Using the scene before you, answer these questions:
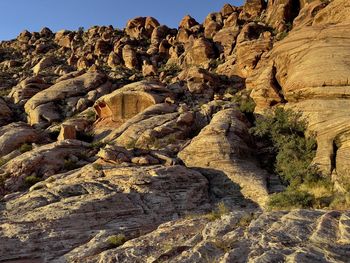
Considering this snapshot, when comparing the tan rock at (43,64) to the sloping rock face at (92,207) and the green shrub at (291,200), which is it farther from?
the green shrub at (291,200)

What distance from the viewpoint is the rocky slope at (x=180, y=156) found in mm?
11414

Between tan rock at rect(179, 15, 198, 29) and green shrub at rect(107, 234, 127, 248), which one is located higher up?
tan rock at rect(179, 15, 198, 29)

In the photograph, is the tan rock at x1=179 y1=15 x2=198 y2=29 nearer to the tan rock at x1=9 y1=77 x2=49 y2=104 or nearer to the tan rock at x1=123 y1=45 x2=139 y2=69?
the tan rock at x1=123 y1=45 x2=139 y2=69

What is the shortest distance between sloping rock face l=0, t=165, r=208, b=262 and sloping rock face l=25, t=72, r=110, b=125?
671 inches

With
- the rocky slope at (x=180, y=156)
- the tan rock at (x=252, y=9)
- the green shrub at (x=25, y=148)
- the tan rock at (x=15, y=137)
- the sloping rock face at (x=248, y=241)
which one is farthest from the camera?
the tan rock at (x=252, y=9)

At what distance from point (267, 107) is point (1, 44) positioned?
6306 cm

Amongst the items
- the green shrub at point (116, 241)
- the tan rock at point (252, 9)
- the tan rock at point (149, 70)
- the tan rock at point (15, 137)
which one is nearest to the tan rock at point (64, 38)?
the tan rock at point (149, 70)

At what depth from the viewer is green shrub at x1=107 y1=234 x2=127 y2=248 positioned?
12.9 meters

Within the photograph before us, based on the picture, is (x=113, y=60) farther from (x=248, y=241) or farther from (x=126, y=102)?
(x=248, y=241)

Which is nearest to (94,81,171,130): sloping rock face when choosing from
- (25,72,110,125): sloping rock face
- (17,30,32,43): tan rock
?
(25,72,110,125): sloping rock face

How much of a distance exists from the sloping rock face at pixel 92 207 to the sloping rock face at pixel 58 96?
17.0m

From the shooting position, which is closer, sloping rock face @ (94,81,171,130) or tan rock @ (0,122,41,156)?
tan rock @ (0,122,41,156)

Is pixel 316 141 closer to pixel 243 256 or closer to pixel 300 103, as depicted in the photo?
pixel 300 103

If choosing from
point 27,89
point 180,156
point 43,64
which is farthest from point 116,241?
point 43,64
